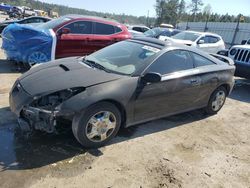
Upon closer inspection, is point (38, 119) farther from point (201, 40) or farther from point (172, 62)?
point (201, 40)

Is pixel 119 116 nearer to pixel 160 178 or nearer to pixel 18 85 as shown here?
pixel 160 178

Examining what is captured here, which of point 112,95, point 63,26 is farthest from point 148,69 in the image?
point 63,26

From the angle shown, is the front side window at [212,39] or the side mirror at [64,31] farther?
the front side window at [212,39]

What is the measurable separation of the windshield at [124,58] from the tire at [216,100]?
6.02ft

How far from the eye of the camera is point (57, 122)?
3816 millimetres

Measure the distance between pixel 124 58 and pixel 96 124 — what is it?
1.38 meters

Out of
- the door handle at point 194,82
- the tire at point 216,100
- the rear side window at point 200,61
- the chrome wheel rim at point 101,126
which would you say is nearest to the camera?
the chrome wheel rim at point 101,126

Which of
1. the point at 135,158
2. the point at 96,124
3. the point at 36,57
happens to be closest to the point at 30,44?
the point at 36,57

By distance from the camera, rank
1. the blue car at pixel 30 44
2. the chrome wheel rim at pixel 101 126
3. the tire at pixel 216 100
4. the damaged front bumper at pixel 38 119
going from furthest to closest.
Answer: the blue car at pixel 30 44, the tire at pixel 216 100, the chrome wheel rim at pixel 101 126, the damaged front bumper at pixel 38 119

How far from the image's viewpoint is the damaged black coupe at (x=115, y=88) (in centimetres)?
361

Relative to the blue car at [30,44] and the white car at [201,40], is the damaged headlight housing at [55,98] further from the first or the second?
the white car at [201,40]

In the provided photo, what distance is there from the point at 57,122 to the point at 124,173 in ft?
3.91

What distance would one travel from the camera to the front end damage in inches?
138

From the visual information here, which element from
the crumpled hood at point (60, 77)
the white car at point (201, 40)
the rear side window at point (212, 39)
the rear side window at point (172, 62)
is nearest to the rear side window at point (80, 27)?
the crumpled hood at point (60, 77)
